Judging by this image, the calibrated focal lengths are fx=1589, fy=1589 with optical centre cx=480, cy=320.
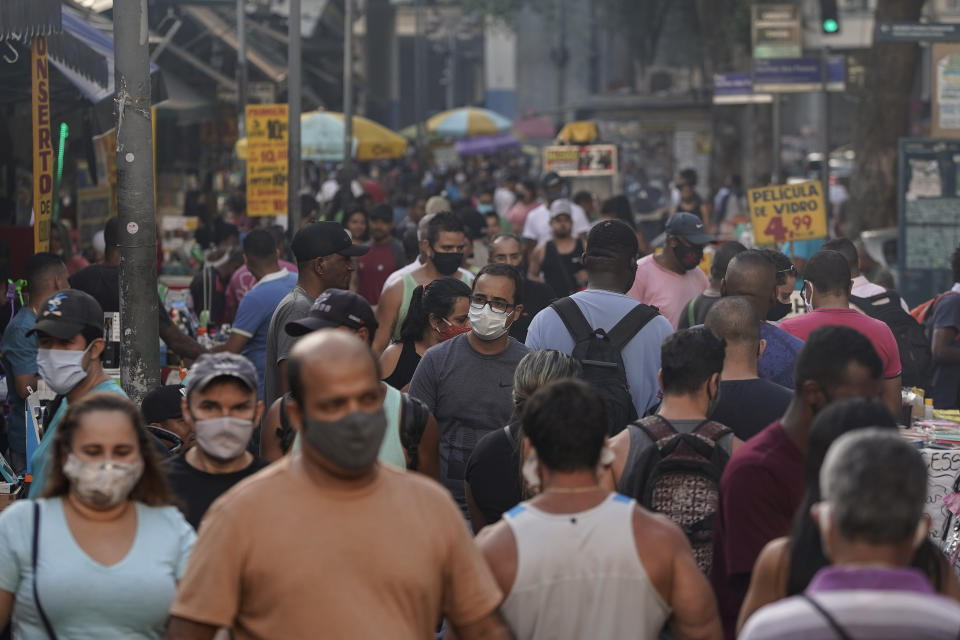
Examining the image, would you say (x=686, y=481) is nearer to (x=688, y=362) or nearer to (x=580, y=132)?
(x=688, y=362)

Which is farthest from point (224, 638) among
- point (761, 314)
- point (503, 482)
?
point (761, 314)

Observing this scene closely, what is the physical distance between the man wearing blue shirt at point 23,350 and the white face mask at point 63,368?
8.05ft

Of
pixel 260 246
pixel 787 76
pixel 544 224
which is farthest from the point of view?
pixel 787 76

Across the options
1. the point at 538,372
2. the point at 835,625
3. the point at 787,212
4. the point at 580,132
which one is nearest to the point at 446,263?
the point at 538,372

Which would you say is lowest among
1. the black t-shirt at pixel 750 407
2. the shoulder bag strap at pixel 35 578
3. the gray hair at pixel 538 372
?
the shoulder bag strap at pixel 35 578

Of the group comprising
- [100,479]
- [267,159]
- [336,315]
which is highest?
[267,159]

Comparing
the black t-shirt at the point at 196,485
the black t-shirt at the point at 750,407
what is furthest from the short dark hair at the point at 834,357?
the black t-shirt at the point at 196,485

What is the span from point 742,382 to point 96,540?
9.18 ft

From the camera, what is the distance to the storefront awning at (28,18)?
9836 mm

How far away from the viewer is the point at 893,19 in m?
20.7

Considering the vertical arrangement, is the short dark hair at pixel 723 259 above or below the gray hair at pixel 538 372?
above

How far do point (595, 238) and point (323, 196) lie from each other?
2235 cm

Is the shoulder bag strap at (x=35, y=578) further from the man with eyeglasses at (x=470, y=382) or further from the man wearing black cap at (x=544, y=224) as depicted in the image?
the man wearing black cap at (x=544, y=224)

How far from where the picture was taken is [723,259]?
9.45 m
